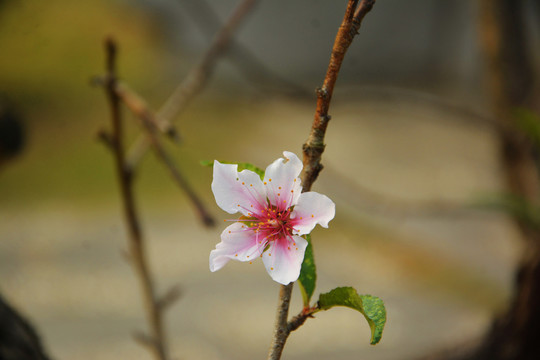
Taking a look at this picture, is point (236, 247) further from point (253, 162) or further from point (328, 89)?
point (253, 162)

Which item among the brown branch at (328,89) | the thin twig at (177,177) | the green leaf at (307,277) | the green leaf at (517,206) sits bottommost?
the green leaf at (307,277)

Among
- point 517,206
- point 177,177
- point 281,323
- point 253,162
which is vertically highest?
point 253,162

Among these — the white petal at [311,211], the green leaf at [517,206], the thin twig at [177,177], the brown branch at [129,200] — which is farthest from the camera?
the green leaf at [517,206]

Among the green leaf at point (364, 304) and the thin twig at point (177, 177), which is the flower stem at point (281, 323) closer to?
the green leaf at point (364, 304)

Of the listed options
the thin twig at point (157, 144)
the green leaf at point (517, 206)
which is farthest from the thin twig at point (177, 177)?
the green leaf at point (517, 206)

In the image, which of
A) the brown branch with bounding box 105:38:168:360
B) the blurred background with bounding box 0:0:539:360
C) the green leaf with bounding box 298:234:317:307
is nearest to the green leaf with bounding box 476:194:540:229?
the blurred background with bounding box 0:0:539:360

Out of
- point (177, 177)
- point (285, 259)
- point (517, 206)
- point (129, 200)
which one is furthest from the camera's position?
point (517, 206)

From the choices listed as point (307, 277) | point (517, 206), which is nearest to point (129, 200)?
point (307, 277)

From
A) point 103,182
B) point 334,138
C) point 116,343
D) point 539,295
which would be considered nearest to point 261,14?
point 334,138
